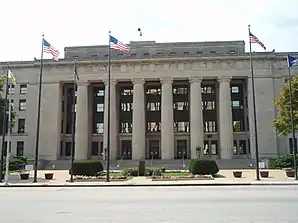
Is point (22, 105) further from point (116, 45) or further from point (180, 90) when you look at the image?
point (116, 45)

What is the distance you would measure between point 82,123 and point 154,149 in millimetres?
15628

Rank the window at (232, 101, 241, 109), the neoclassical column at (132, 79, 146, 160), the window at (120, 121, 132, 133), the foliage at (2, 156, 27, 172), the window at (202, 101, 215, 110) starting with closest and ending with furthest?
the foliage at (2, 156, 27, 172) → the neoclassical column at (132, 79, 146, 160) → the window at (232, 101, 241, 109) → the window at (202, 101, 215, 110) → the window at (120, 121, 132, 133)

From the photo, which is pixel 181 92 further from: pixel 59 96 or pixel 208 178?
pixel 208 178

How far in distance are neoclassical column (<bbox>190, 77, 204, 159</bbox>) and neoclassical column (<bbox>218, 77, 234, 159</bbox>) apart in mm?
3681

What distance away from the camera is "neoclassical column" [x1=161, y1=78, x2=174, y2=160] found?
60.6 metres

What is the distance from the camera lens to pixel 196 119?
60875 mm

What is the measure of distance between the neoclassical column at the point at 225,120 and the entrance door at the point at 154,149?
13626mm

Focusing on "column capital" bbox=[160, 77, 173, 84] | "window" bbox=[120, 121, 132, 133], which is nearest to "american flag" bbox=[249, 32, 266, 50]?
"column capital" bbox=[160, 77, 173, 84]

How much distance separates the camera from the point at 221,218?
9.94 m

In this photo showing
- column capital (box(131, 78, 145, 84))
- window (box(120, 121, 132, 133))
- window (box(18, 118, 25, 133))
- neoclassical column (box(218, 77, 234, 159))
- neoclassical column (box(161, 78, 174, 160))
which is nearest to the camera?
neoclassical column (box(218, 77, 234, 159))

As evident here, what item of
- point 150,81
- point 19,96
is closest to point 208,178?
point 150,81

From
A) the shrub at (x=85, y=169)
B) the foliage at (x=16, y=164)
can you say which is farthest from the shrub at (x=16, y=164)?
the shrub at (x=85, y=169)

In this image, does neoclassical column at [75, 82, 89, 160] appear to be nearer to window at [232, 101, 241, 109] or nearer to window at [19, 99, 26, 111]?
window at [19, 99, 26, 111]

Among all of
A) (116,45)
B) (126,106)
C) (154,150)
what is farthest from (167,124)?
(116,45)
